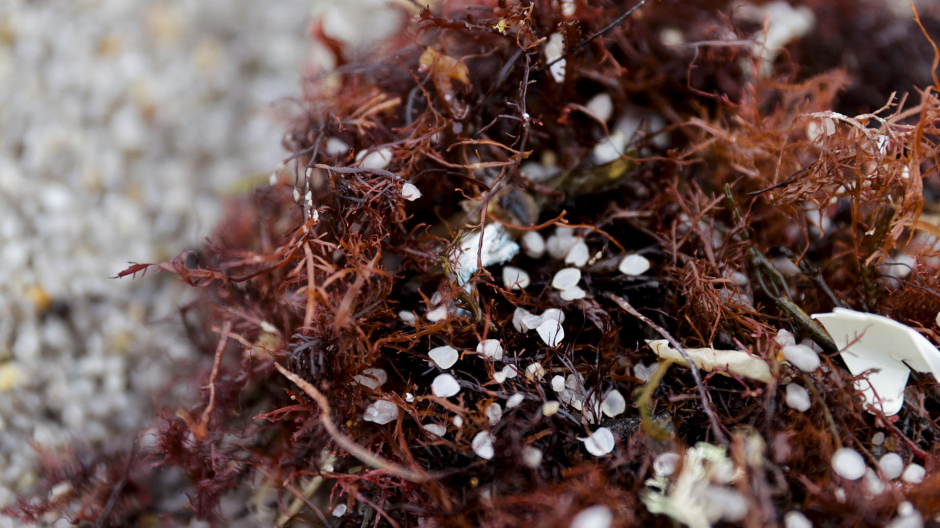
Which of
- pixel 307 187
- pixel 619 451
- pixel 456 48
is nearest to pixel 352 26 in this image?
pixel 456 48

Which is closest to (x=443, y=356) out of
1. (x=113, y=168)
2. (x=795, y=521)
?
(x=795, y=521)

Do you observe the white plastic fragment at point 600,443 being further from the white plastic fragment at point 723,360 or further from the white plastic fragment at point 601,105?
the white plastic fragment at point 601,105

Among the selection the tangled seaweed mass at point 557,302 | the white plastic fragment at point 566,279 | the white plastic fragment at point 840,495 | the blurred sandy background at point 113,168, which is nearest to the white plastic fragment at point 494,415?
the tangled seaweed mass at point 557,302

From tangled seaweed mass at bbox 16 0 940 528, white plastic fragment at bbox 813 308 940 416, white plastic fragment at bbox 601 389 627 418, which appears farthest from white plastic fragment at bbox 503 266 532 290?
white plastic fragment at bbox 813 308 940 416

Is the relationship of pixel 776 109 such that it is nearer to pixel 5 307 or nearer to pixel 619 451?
pixel 619 451

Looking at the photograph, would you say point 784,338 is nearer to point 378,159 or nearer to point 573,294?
point 573,294

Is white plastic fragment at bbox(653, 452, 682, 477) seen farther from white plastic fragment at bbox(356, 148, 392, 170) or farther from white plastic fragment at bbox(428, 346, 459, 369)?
white plastic fragment at bbox(356, 148, 392, 170)
